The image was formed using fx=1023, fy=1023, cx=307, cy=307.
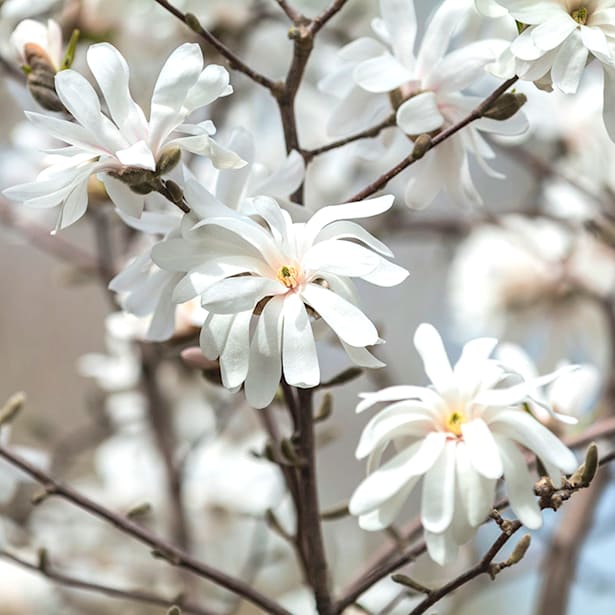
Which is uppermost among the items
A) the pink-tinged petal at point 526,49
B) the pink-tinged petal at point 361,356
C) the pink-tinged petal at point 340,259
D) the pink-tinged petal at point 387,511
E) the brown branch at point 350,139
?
the pink-tinged petal at point 526,49

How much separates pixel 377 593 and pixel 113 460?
0.90 ft

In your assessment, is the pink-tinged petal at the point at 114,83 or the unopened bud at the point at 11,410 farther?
the unopened bud at the point at 11,410

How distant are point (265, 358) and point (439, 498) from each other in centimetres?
7

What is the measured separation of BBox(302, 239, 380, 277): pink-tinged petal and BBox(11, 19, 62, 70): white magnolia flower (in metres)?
0.15

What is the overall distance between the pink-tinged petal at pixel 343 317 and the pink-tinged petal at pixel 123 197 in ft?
0.22

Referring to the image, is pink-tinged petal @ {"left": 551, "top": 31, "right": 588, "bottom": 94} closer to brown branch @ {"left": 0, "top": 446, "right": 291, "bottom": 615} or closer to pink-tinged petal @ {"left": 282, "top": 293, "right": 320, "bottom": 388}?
pink-tinged petal @ {"left": 282, "top": 293, "right": 320, "bottom": 388}

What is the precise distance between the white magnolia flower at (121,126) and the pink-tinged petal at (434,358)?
0.28 feet

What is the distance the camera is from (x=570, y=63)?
30 cm

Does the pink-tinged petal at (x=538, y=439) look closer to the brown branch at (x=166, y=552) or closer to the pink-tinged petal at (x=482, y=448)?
the pink-tinged petal at (x=482, y=448)

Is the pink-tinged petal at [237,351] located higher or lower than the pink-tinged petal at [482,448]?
higher

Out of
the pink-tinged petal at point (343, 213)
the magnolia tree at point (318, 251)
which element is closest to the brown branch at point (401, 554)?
the magnolia tree at point (318, 251)

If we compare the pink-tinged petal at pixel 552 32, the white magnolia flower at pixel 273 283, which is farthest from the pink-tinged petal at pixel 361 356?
the pink-tinged petal at pixel 552 32

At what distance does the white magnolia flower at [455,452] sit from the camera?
301 mm

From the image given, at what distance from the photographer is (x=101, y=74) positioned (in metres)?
0.30
